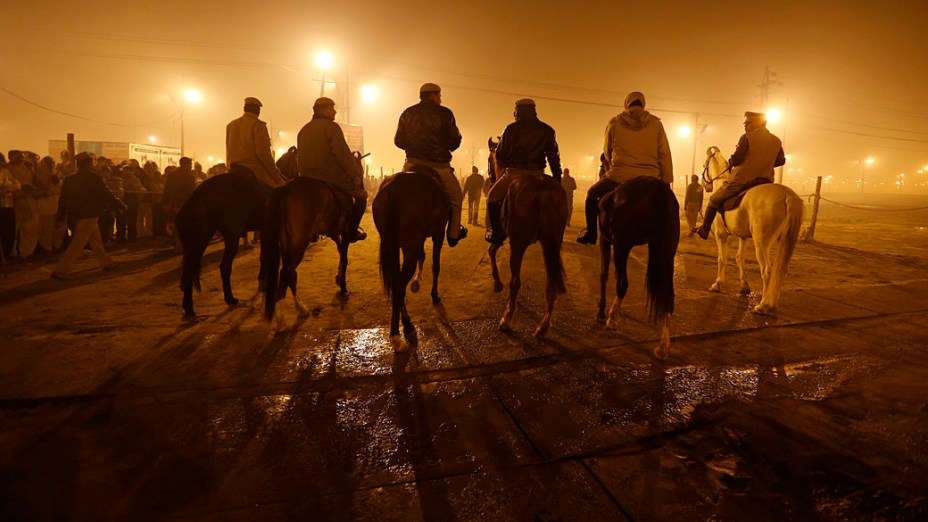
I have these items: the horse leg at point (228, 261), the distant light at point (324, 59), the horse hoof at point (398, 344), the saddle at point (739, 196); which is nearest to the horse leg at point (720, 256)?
the saddle at point (739, 196)

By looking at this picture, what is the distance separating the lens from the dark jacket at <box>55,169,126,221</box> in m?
8.15

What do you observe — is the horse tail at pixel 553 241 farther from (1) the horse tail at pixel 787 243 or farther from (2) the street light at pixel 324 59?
(2) the street light at pixel 324 59

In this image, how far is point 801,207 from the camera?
601 centimetres

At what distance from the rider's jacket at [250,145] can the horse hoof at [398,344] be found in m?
3.34

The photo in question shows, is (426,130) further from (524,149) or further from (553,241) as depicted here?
(553,241)

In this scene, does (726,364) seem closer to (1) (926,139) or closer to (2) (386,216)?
(2) (386,216)

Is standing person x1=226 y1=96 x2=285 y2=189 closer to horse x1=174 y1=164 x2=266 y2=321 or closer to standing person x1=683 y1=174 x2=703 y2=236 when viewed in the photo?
horse x1=174 y1=164 x2=266 y2=321

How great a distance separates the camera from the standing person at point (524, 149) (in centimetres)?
561

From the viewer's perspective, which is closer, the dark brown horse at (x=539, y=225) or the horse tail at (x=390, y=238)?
the horse tail at (x=390, y=238)

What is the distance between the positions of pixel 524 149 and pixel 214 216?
404cm

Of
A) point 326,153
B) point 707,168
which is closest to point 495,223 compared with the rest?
point 326,153

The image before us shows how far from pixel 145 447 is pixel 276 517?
119 cm

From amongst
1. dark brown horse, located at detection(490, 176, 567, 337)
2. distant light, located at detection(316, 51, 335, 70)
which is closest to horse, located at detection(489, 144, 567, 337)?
dark brown horse, located at detection(490, 176, 567, 337)

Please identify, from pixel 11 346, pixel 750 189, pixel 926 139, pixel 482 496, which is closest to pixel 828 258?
pixel 750 189
